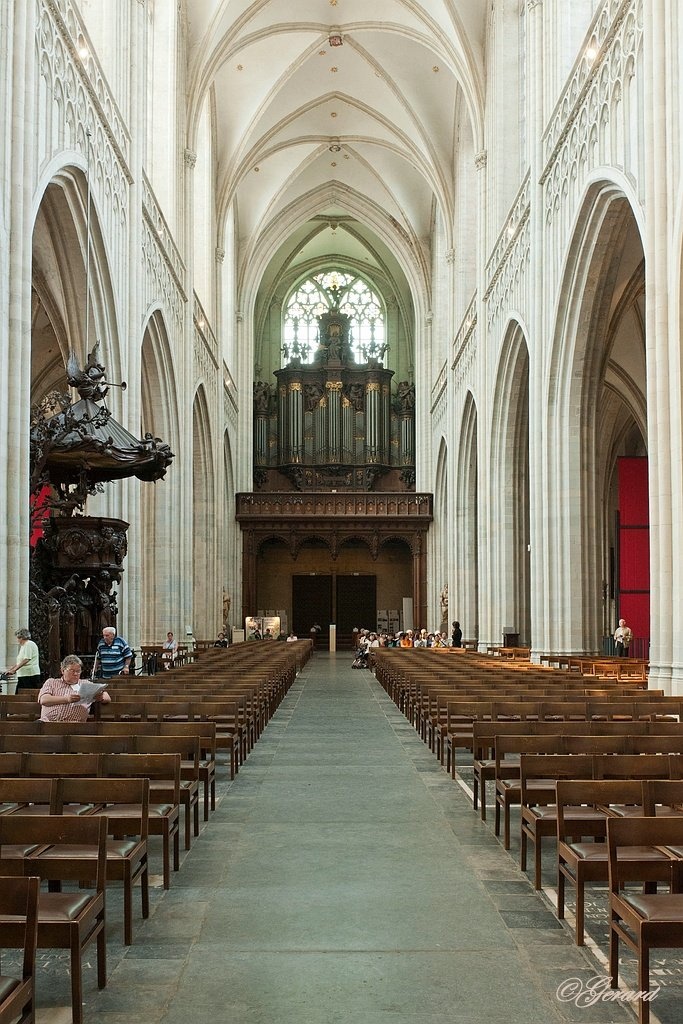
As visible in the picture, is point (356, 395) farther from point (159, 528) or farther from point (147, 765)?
point (147, 765)

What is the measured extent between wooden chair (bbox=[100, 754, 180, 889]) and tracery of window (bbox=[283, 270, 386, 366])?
128 ft

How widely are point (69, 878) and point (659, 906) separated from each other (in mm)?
2273

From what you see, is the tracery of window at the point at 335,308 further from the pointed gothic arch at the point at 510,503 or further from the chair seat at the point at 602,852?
the chair seat at the point at 602,852

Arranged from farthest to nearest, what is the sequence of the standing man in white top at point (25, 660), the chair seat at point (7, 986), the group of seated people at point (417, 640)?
the group of seated people at point (417, 640) → the standing man in white top at point (25, 660) → the chair seat at point (7, 986)

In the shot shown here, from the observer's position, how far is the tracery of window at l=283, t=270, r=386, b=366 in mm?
44781

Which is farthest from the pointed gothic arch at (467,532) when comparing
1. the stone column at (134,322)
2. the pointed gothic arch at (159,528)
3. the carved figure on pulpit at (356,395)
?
the stone column at (134,322)

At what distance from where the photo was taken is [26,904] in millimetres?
3268

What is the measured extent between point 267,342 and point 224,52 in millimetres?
18679

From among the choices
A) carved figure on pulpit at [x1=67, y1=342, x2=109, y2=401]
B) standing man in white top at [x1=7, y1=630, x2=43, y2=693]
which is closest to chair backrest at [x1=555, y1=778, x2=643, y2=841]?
standing man in white top at [x1=7, y1=630, x2=43, y2=693]

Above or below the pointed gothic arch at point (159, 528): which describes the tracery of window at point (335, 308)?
above

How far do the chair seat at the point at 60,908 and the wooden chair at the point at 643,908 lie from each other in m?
2.05

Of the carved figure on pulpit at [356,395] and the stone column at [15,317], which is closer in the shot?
the stone column at [15,317]

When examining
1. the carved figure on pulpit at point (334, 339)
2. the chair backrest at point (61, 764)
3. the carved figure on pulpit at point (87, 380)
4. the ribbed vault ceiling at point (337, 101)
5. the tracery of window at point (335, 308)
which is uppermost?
the ribbed vault ceiling at point (337, 101)

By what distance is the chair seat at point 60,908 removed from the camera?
12.7 feet
